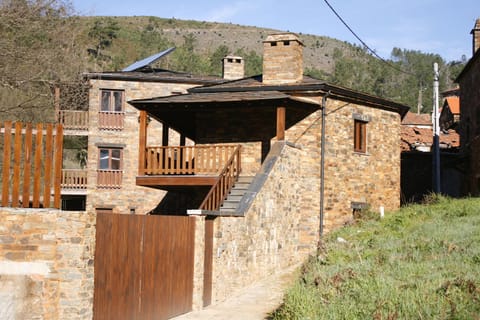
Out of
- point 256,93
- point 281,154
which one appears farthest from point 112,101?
point 281,154

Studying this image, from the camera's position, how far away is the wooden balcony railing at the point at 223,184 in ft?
51.0

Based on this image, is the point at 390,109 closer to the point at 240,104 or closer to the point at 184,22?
the point at 240,104

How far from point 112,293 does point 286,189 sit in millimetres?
8810

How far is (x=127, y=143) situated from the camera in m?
30.5

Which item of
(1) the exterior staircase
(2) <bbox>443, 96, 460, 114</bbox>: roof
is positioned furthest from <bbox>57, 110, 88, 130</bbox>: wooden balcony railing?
(2) <bbox>443, 96, 460, 114</bbox>: roof

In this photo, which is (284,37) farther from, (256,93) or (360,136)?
(360,136)

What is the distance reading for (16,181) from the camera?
31.2ft

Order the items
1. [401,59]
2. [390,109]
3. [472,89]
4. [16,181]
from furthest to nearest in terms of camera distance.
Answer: [401,59] → [472,89] → [390,109] → [16,181]

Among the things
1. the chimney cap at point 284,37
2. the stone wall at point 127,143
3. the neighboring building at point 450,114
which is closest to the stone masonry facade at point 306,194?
the chimney cap at point 284,37

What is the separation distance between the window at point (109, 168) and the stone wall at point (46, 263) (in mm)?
21102

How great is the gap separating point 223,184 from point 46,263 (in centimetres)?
818

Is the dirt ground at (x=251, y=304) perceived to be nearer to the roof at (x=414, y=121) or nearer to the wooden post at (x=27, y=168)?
the wooden post at (x=27, y=168)

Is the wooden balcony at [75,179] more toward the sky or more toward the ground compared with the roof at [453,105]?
more toward the ground

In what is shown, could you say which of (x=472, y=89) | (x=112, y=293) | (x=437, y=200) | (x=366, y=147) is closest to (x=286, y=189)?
(x=366, y=147)
